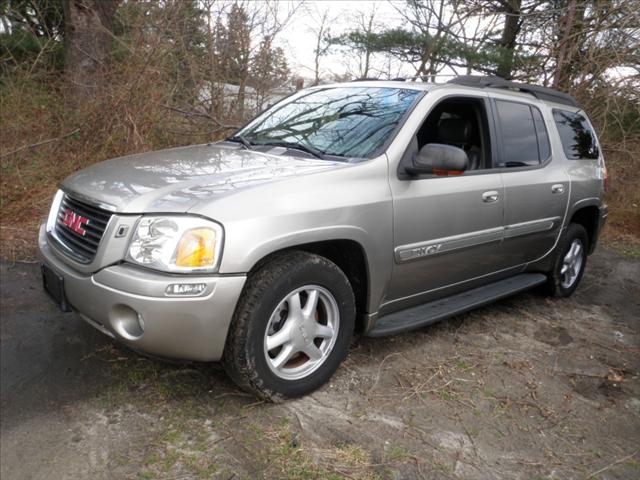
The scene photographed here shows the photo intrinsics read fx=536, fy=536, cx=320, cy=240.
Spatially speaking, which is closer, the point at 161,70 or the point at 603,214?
Result: the point at 603,214

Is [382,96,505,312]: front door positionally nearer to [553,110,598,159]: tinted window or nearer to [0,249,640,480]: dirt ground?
[0,249,640,480]: dirt ground

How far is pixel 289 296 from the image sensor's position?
265cm

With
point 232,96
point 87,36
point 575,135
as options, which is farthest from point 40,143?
point 575,135

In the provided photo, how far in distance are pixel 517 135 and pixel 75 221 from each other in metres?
3.11

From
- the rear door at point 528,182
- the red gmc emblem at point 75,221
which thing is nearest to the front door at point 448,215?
the rear door at point 528,182

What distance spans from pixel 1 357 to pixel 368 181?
2.32 metres

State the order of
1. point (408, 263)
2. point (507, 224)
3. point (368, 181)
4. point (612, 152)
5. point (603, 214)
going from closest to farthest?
point (368, 181)
point (408, 263)
point (507, 224)
point (603, 214)
point (612, 152)

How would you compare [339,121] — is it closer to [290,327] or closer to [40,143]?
[290,327]

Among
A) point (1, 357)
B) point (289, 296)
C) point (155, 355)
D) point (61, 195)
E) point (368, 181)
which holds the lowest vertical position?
point (1, 357)

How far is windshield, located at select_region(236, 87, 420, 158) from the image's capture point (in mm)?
3191

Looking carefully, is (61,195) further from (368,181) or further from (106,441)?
(368,181)

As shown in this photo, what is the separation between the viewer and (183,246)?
2.32 m

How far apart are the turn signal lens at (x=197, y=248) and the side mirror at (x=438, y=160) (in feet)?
4.21

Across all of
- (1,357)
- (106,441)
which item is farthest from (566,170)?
(1,357)
